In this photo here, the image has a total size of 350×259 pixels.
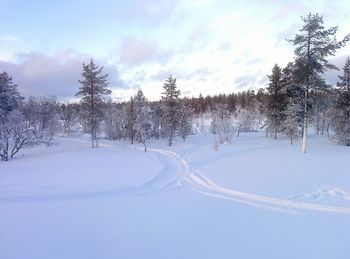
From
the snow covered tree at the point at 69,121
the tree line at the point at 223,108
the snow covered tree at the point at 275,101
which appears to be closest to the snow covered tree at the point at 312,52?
the tree line at the point at 223,108

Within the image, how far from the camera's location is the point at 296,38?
2964 cm

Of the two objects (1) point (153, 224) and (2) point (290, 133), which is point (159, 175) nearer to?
(1) point (153, 224)

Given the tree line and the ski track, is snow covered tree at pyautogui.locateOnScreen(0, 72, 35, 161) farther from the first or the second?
the ski track

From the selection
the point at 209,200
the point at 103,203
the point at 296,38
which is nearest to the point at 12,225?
the point at 103,203

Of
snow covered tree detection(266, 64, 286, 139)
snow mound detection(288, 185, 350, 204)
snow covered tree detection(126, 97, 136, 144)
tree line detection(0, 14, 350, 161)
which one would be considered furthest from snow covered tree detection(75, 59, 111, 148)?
snow mound detection(288, 185, 350, 204)

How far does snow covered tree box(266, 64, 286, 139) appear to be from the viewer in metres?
45.0

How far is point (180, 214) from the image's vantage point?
12.0 meters

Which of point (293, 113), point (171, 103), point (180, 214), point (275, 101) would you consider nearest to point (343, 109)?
point (293, 113)

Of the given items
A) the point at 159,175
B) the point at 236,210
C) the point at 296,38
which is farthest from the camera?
the point at 296,38

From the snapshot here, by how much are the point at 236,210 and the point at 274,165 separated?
37.3 ft

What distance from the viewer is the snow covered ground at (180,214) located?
868cm

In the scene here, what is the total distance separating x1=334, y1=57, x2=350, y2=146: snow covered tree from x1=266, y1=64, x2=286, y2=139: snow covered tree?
8.48m

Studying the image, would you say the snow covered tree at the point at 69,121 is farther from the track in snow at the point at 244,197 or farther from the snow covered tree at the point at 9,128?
the track in snow at the point at 244,197

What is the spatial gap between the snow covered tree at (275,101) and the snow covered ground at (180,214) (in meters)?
23.6
